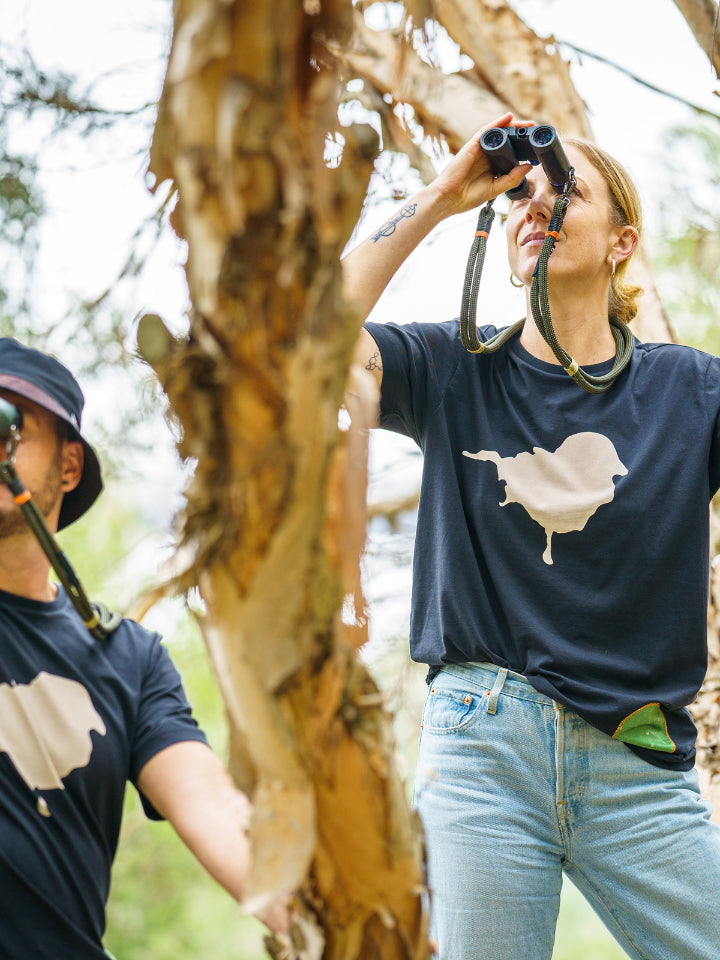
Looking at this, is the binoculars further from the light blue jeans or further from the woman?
the light blue jeans

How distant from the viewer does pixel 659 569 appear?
4.82 ft

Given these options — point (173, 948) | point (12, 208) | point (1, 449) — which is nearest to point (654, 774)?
point (1, 449)

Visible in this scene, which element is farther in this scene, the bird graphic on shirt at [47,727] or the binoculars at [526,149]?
the binoculars at [526,149]

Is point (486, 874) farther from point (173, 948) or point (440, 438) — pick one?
point (173, 948)

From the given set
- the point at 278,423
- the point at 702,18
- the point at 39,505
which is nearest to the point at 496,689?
the point at 39,505

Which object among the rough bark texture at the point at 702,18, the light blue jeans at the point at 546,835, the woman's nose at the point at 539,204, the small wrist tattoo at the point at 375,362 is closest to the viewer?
the light blue jeans at the point at 546,835

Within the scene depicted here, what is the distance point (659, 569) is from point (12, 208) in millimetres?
2093

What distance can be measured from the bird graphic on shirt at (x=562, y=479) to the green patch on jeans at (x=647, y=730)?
0.26 m

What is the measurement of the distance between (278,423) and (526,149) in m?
1.07

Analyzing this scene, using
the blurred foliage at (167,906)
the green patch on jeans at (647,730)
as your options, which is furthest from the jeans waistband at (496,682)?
the blurred foliage at (167,906)

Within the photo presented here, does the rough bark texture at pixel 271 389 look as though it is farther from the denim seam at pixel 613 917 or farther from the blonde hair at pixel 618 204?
the blonde hair at pixel 618 204

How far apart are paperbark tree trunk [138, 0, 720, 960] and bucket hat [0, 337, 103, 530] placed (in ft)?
2.57

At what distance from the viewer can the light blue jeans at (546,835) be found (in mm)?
1336

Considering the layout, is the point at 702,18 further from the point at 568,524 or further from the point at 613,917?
the point at 613,917
